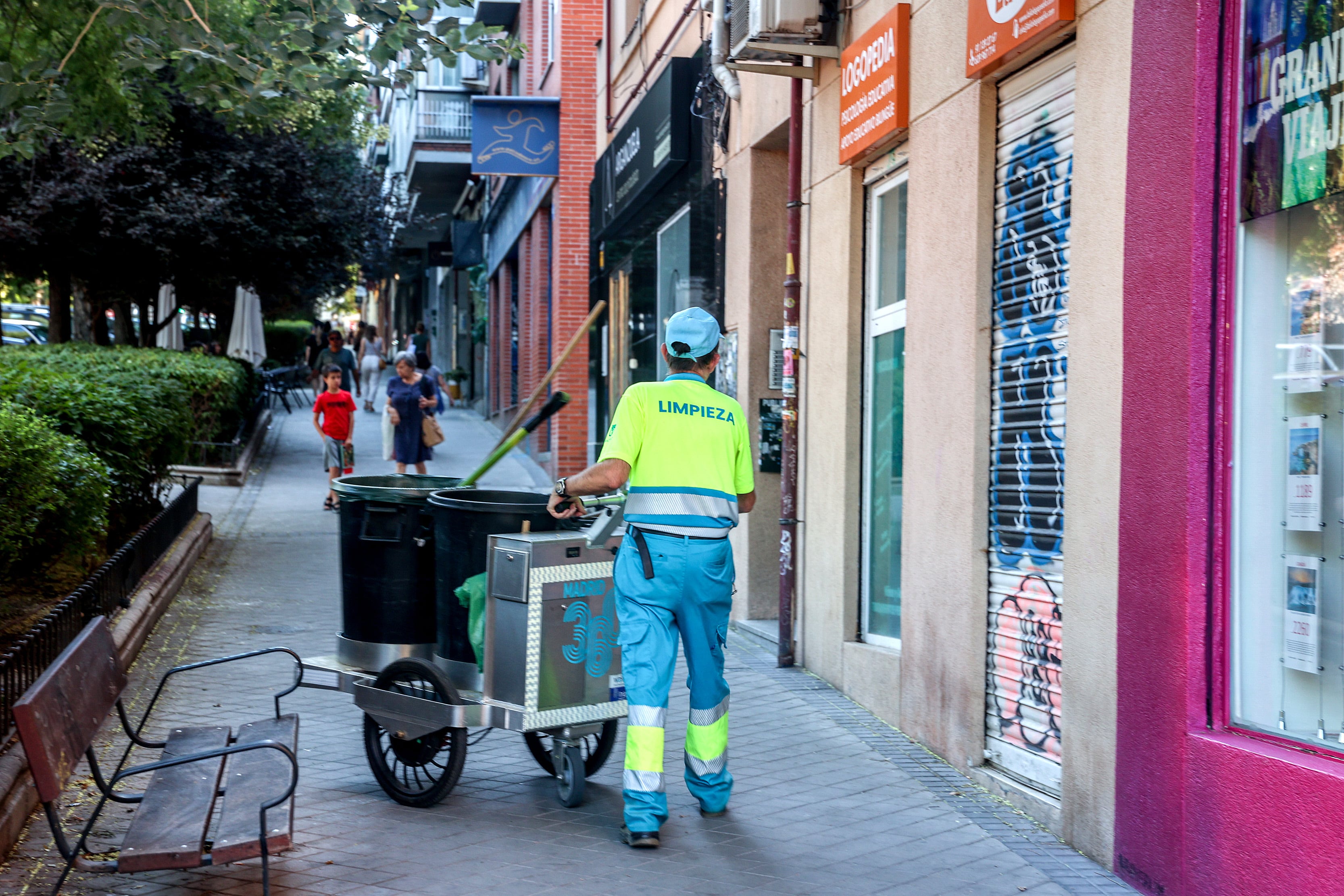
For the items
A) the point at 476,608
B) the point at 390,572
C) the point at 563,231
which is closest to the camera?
the point at 476,608

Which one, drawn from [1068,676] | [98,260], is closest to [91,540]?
[1068,676]

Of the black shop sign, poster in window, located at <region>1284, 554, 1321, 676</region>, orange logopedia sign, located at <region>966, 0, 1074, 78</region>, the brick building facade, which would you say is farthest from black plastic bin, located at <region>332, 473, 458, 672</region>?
the brick building facade

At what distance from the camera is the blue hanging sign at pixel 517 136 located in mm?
16219

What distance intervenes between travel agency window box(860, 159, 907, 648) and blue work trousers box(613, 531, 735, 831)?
8.01ft

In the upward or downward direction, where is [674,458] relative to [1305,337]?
downward

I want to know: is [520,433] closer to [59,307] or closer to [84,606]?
[84,606]

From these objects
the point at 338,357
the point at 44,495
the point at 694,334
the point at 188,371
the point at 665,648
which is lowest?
the point at 665,648

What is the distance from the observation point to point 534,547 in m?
5.00

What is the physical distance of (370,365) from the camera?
28984 mm

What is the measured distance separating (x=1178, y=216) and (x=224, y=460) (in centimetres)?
1525

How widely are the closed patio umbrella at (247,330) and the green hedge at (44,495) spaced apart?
15269 millimetres

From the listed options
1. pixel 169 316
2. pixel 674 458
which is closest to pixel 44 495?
pixel 674 458

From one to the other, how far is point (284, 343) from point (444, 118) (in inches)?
639

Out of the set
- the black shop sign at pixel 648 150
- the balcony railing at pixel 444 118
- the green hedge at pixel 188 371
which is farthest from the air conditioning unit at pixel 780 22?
the balcony railing at pixel 444 118
